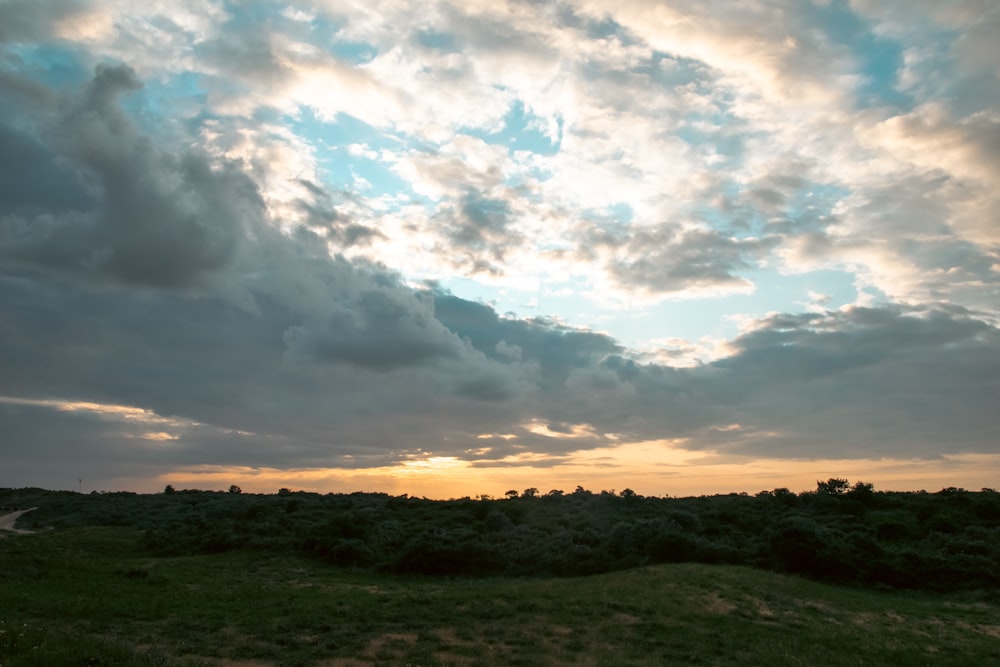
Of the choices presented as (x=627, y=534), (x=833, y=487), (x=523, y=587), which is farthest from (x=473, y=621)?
(x=833, y=487)

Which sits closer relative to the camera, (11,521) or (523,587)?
(523,587)

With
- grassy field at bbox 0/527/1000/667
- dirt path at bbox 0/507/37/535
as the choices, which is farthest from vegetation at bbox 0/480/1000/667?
dirt path at bbox 0/507/37/535

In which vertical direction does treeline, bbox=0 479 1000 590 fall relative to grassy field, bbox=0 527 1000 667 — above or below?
above

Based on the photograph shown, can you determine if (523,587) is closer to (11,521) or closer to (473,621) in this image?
(473,621)

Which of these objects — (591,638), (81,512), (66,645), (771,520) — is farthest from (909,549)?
(81,512)

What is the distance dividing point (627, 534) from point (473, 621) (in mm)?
18867

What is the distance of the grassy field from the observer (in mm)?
18438

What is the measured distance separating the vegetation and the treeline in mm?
159

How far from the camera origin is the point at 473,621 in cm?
2252

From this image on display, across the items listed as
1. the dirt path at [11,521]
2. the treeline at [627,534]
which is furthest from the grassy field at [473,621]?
the dirt path at [11,521]

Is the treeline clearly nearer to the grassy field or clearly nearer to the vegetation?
the vegetation

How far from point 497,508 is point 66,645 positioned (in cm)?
3926

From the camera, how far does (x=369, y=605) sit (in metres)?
24.5

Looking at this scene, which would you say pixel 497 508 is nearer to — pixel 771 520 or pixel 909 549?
pixel 771 520
